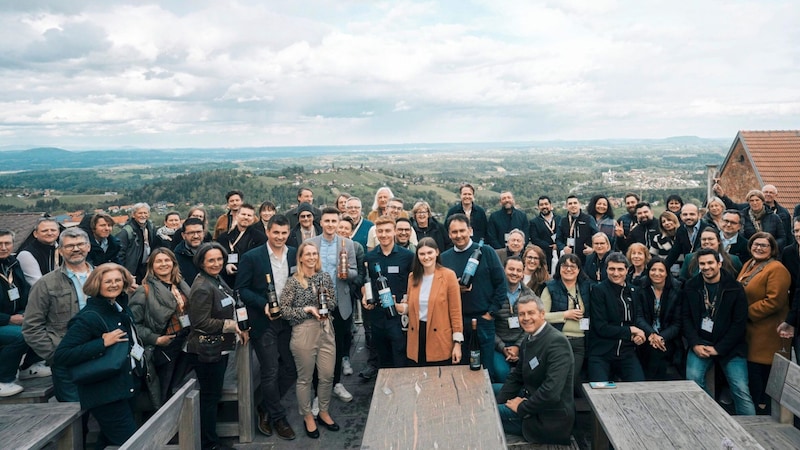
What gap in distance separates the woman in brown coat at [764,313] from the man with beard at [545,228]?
299 centimetres

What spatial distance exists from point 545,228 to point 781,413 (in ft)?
13.4

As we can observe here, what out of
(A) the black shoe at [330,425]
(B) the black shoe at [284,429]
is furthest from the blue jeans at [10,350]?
(A) the black shoe at [330,425]

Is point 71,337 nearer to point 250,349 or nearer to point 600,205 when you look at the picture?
point 250,349

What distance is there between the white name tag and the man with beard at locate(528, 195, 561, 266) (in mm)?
2938

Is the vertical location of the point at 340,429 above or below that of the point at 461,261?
below

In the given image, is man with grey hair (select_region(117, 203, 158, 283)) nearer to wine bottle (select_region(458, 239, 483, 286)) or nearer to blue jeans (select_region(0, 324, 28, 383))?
blue jeans (select_region(0, 324, 28, 383))

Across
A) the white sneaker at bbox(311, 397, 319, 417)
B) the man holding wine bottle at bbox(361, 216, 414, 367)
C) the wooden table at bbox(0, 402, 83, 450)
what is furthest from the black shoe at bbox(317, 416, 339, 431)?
the wooden table at bbox(0, 402, 83, 450)

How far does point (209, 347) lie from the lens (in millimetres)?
4016

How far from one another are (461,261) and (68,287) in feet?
11.6

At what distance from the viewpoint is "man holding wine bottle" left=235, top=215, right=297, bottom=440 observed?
441 cm

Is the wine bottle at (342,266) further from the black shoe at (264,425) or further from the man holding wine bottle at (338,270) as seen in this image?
the black shoe at (264,425)

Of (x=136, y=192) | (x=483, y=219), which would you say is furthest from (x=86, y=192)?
(x=483, y=219)

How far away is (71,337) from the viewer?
3.31 meters

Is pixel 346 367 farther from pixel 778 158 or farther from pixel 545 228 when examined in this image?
pixel 778 158
